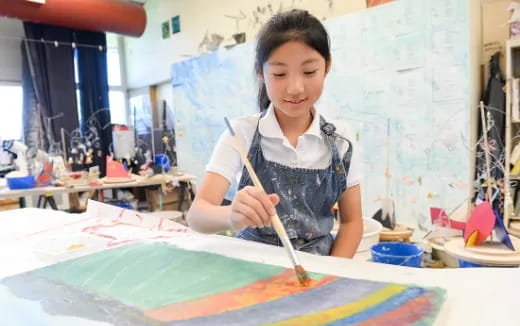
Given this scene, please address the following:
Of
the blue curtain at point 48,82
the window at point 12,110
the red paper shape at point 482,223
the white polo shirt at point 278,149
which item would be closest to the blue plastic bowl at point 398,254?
the red paper shape at point 482,223

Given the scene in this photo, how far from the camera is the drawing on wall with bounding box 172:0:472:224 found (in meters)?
2.07

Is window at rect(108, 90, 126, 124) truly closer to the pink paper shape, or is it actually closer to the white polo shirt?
the pink paper shape

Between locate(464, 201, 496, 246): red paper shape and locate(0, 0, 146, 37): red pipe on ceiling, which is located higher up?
locate(0, 0, 146, 37): red pipe on ceiling

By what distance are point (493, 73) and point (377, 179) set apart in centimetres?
87

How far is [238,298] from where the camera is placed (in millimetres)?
563

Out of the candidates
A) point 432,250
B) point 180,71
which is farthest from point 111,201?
point 432,250

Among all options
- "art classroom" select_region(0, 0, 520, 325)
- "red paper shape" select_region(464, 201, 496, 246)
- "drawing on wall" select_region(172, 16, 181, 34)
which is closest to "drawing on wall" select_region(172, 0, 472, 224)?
"art classroom" select_region(0, 0, 520, 325)

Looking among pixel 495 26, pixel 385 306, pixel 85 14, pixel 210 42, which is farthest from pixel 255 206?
pixel 85 14

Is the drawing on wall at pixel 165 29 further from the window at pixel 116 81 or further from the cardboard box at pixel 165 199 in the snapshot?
the cardboard box at pixel 165 199

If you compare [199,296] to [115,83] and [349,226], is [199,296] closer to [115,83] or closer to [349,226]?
→ [349,226]

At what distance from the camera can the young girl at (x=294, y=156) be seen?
819 millimetres

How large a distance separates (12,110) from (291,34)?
461 centimetres

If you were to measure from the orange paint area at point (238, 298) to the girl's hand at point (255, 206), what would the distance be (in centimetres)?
10

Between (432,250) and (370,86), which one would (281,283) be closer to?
(432,250)
